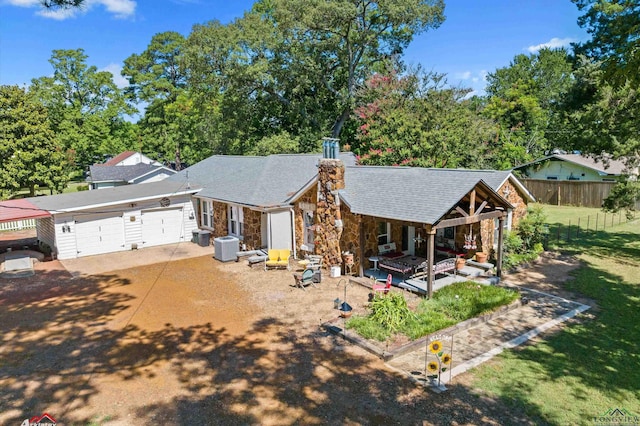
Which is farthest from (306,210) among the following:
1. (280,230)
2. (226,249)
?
(226,249)

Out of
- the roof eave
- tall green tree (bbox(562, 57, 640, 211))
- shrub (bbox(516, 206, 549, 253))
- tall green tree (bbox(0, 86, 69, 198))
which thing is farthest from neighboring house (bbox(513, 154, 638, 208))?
tall green tree (bbox(0, 86, 69, 198))

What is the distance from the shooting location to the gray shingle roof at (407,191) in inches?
479

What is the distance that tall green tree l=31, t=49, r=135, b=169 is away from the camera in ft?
169

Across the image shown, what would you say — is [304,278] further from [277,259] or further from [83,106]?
[83,106]

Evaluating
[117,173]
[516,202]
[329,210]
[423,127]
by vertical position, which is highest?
[423,127]

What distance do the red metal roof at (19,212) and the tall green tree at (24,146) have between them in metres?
13.5

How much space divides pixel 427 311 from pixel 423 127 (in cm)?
1687

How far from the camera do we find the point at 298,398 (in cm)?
743

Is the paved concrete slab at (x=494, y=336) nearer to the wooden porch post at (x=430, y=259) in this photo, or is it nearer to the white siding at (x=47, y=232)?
the wooden porch post at (x=430, y=259)

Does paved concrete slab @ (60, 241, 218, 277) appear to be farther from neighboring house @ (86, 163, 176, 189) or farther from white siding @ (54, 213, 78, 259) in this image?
neighboring house @ (86, 163, 176, 189)

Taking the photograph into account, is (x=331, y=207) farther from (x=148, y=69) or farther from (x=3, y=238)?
(x=148, y=69)

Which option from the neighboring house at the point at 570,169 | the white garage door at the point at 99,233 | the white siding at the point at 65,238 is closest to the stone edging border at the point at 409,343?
the white garage door at the point at 99,233

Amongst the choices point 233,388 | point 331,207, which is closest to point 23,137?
point 331,207

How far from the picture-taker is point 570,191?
112 ft
